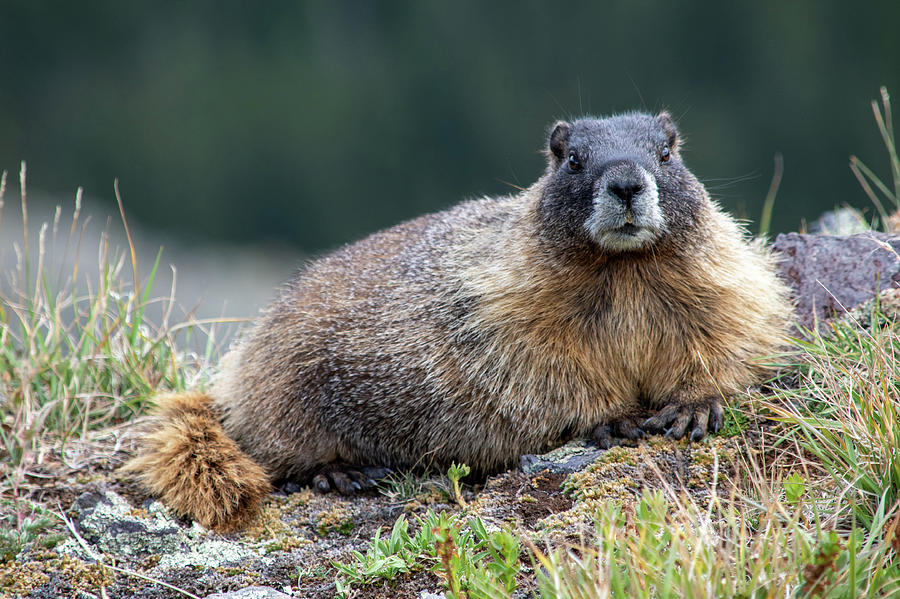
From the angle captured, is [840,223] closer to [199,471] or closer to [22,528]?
[199,471]

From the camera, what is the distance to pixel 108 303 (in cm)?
629

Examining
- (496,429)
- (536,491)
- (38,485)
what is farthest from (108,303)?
(536,491)

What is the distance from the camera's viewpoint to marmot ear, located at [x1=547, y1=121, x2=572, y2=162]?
486 centimetres

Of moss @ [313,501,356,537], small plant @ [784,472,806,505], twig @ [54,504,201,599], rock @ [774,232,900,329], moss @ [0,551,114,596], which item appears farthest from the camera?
rock @ [774,232,900,329]

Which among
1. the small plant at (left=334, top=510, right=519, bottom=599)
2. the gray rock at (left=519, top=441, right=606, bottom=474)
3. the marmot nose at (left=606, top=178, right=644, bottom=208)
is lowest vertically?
the small plant at (left=334, top=510, right=519, bottom=599)

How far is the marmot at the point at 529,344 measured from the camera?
445 centimetres

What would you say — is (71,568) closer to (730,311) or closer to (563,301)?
(563,301)

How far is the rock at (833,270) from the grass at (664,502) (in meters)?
0.27

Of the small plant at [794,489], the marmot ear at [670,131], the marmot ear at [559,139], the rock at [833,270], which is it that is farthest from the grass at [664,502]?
the marmot ear at [559,139]

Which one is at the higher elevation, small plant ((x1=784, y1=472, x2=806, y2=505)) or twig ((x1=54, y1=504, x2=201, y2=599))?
small plant ((x1=784, y1=472, x2=806, y2=505))

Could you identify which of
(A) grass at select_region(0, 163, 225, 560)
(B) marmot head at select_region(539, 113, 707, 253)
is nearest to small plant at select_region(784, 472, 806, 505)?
(B) marmot head at select_region(539, 113, 707, 253)

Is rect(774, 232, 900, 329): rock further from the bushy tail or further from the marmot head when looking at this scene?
the bushy tail

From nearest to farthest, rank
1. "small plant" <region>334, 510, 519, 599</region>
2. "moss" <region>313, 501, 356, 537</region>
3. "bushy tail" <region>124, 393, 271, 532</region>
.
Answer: "small plant" <region>334, 510, 519, 599</region>, "moss" <region>313, 501, 356, 537</region>, "bushy tail" <region>124, 393, 271, 532</region>

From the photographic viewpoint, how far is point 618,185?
4.09 m
